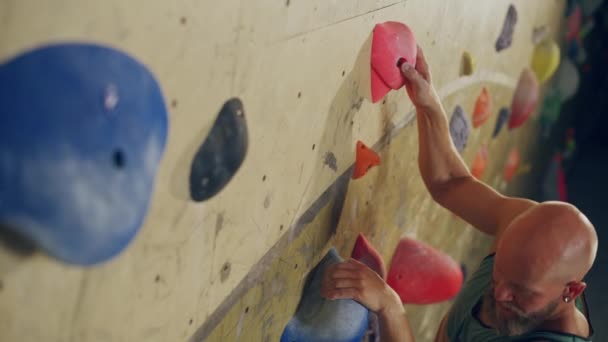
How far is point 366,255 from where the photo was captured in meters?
1.67

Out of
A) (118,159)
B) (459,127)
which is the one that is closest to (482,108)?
(459,127)

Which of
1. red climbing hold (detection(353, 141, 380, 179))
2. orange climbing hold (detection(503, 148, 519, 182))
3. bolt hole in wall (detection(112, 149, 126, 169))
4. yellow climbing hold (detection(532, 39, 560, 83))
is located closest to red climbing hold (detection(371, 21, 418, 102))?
red climbing hold (detection(353, 141, 380, 179))

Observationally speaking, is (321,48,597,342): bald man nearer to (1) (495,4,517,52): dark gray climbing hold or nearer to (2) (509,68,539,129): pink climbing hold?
(1) (495,4,517,52): dark gray climbing hold

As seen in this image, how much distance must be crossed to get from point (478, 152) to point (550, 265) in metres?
1.38

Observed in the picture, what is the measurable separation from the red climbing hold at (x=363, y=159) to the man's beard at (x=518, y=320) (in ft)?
1.39

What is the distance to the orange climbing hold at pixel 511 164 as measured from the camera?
11.1 ft

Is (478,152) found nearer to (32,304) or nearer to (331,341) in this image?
(331,341)

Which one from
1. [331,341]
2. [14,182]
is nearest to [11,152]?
[14,182]

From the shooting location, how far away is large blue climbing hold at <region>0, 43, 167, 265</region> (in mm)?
617

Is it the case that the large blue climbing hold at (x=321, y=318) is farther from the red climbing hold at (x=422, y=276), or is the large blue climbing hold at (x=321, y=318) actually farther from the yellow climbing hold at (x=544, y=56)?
the yellow climbing hold at (x=544, y=56)

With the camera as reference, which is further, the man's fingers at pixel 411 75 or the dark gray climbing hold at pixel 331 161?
the man's fingers at pixel 411 75

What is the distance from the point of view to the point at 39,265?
2.32ft

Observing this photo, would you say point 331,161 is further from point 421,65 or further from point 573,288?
point 573,288

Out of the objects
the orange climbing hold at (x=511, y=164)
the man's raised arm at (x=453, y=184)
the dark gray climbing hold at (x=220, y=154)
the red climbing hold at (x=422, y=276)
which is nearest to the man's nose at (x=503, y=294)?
the man's raised arm at (x=453, y=184)
